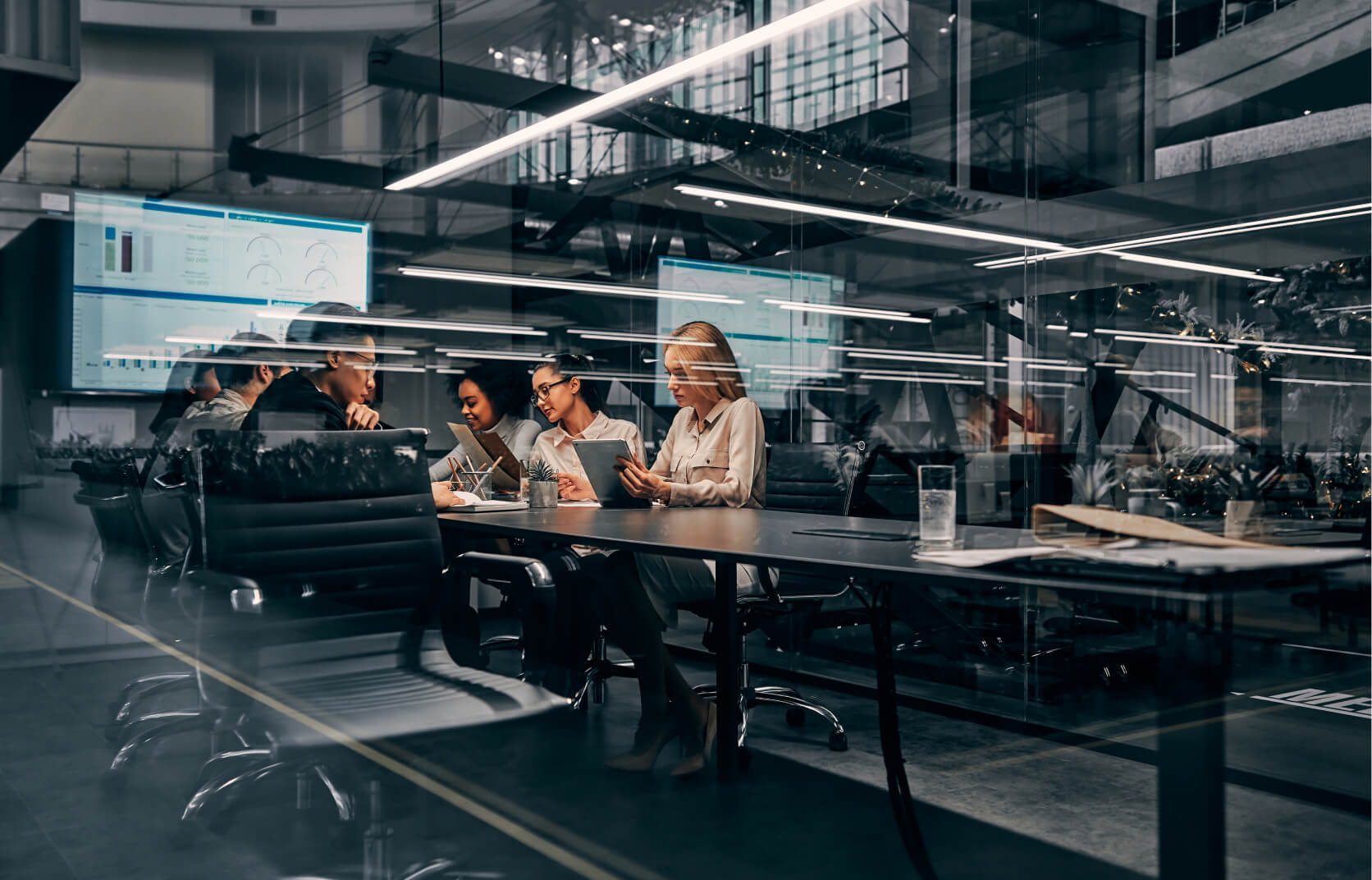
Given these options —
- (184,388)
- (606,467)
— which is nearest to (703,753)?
(606,467)

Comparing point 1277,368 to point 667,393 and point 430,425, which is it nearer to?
point 667,393

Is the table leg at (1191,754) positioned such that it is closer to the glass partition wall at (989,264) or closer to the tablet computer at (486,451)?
the glass partition wall at (989,264)

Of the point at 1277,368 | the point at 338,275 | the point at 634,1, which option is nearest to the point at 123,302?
the point at 338,275

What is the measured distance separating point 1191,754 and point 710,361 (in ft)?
7.35

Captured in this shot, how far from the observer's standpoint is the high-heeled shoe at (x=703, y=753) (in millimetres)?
2662

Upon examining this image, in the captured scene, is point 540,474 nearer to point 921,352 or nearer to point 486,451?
point 486,451

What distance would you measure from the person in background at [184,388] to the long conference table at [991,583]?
3.81 ft

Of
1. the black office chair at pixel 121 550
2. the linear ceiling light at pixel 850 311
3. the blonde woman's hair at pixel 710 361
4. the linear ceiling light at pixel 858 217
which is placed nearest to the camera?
the black office chair at pixel 121 550

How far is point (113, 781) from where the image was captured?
2551mm

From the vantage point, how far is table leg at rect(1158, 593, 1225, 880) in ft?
3.33

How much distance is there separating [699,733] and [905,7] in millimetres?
3706

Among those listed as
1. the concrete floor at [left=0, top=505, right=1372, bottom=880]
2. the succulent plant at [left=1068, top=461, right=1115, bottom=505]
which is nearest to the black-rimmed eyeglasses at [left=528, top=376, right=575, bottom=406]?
the concrete floor at [left=0, top=505, right=1372, bottom=880]

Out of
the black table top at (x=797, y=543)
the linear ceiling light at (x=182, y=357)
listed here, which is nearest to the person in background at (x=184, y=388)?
the linear ceiling light at (x=182, y=357)

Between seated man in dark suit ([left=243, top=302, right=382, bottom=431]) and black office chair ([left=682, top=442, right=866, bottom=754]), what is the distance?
1283 mm
